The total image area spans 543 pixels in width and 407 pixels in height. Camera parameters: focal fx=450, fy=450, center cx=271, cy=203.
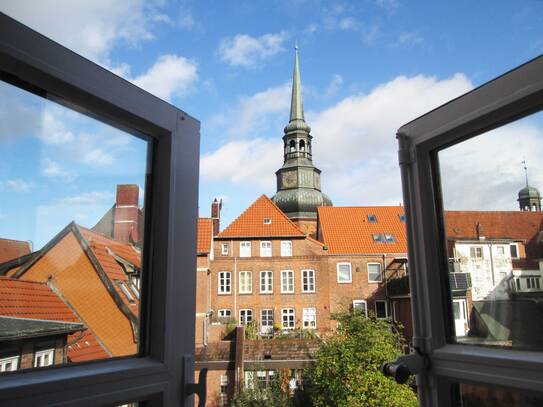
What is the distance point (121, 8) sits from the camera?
5.53 feet

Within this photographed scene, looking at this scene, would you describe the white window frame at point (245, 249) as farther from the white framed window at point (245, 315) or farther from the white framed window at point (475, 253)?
the white framed window at point (475, 253)

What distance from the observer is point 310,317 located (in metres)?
21.0

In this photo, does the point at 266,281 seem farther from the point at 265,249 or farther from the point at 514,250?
the point at 514,250

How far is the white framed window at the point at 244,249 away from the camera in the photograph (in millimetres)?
21484

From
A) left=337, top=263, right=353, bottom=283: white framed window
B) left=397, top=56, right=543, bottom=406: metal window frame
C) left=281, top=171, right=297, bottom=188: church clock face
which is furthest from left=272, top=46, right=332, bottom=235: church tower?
left=397, top=56, right=543, bottom=406: metal window frame

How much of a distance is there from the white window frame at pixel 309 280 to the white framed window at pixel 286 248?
114 centimetres

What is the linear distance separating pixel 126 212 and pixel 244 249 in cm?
2059

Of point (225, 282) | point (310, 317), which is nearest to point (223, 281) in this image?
point (225, 282)

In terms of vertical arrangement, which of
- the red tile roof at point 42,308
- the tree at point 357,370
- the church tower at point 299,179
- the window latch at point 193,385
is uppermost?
the church tower at point 299,179

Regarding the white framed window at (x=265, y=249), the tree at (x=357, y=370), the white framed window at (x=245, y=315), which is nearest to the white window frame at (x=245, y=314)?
the white framed window at (x=245, y=315)

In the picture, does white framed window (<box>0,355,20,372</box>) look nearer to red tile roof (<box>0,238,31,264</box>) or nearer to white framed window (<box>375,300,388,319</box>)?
red tile roof (<box>0,238,31,264</box>)

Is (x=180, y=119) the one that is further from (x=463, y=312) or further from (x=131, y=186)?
(x=463, y=312)

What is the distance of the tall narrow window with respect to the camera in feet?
70.7

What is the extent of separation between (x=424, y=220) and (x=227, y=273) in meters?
20.3
